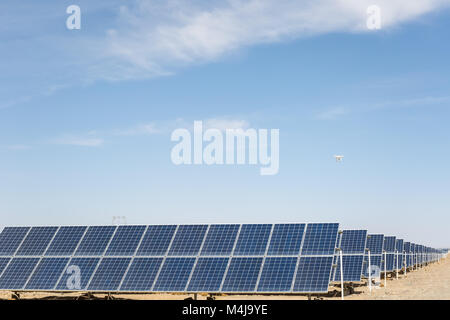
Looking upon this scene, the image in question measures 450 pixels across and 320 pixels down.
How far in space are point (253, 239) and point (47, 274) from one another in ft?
33.7

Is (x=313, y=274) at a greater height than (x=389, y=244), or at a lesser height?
lesser

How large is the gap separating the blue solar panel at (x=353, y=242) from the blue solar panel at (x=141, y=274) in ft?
57.6

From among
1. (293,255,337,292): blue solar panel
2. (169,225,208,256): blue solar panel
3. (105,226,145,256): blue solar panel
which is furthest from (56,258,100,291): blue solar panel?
(293,255,337,292): blue solar panel

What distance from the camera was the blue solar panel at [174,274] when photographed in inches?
930

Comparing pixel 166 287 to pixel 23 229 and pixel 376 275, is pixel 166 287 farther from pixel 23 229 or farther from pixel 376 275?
→ pixel 376 275

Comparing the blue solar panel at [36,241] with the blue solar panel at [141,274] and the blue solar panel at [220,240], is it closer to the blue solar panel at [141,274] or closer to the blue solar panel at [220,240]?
the blue solar panel at [141,274]

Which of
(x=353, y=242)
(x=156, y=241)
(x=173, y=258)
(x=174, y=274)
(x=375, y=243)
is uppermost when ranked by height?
(x=156, y=241)

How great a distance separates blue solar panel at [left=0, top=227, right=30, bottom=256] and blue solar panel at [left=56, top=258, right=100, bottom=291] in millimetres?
4487

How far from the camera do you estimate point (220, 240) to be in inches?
1025

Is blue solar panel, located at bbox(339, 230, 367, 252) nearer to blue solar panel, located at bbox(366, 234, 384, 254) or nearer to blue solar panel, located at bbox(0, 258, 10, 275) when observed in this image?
blue solar panel, located at bbox(366, 234, 384, 254)

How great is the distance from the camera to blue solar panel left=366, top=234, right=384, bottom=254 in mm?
46750

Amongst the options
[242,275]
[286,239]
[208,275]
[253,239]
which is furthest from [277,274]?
[208,275]

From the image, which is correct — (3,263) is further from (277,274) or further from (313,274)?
(313,274)
